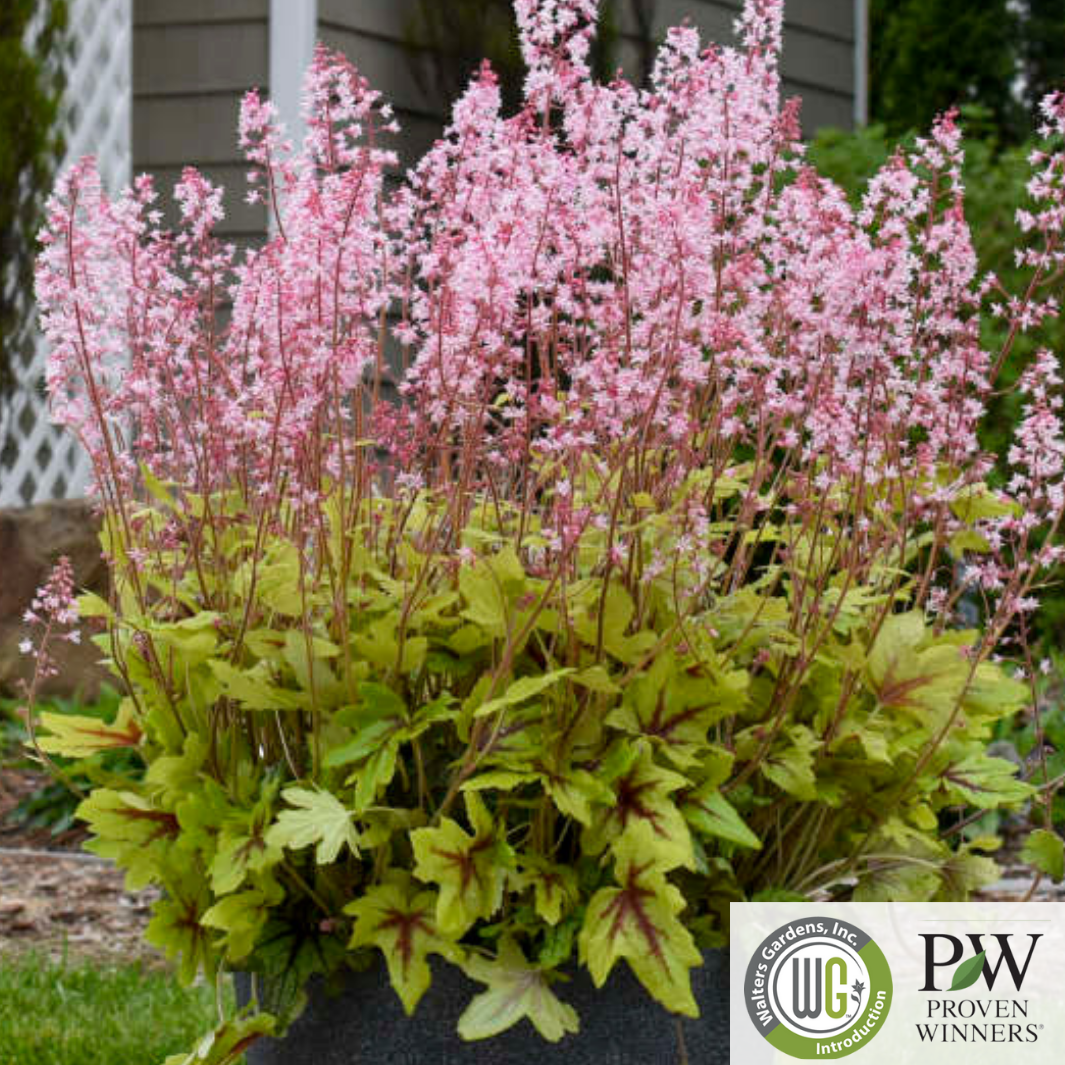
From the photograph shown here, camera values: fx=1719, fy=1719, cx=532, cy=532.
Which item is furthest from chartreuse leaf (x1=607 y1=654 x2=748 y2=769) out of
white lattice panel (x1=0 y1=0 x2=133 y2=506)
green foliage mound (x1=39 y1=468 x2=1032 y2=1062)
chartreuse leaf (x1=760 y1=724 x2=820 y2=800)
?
white lattice panel (x1=0 y1=0 x2=133 y2=506)

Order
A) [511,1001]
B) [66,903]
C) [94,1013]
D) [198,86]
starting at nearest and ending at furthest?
[511,1001], [94,1013], [66,903], [198,86]

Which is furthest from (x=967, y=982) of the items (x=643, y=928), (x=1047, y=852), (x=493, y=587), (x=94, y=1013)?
(x=94, y=1013)

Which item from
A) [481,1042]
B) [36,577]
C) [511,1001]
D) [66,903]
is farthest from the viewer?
[36,577]

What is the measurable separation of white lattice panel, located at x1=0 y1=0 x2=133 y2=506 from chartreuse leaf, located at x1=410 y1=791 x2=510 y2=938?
4552 mm

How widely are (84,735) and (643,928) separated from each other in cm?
85

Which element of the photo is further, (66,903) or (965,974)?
(66,903)

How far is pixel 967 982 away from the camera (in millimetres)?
2342

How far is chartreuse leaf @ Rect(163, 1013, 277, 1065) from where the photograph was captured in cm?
217

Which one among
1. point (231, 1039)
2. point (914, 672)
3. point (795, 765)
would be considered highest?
point (914, 672)

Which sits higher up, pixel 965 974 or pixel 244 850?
pixel 244 850

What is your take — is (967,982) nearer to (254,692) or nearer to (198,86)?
(254,692)

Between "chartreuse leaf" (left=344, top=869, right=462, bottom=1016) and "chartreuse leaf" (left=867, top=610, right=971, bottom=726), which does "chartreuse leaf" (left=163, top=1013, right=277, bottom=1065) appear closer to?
"chartreuse leaf" (left=344, top=869, right=462, bottom=1016)

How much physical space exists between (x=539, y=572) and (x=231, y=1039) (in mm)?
714

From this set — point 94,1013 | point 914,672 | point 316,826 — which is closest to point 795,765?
point 914,672
